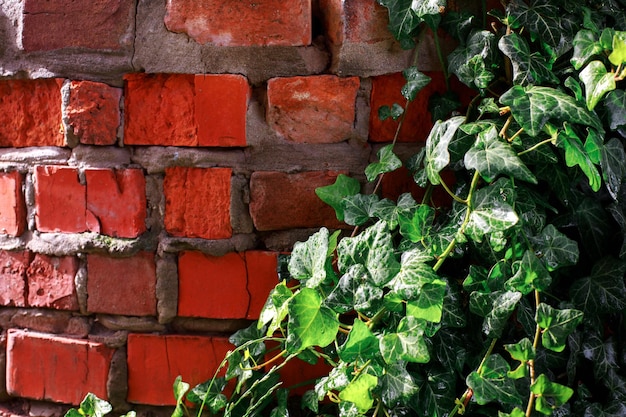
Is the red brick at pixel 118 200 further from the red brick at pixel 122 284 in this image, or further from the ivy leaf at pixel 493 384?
the ivy leaf at pixel 493 384

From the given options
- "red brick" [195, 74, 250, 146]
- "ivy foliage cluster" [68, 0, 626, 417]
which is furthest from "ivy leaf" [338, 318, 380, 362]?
"red brick" [195, 74, 250, 146]

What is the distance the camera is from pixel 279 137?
2.89 ft

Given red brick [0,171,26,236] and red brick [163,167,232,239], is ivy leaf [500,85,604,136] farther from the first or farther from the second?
red brick [0,171,26,236]

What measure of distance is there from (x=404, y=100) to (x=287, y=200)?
21 centimetres

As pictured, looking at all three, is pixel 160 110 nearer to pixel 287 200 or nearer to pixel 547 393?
pixel 287 200

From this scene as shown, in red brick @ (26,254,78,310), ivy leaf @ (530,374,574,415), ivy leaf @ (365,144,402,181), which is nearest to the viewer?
ivy leaf @ (530,374,574,415)

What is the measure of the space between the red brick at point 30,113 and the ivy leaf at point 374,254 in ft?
1.50

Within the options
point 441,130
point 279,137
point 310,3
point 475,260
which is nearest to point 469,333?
point 475,260

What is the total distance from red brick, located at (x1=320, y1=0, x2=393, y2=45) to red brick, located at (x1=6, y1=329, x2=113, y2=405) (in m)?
0.55

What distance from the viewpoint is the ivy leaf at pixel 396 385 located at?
2.28 ft

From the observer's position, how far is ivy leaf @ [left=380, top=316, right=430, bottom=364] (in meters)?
0.67

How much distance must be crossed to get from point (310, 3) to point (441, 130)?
27 centimetres

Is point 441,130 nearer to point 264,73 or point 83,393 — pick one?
point 264,73

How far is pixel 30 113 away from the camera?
92 cm
